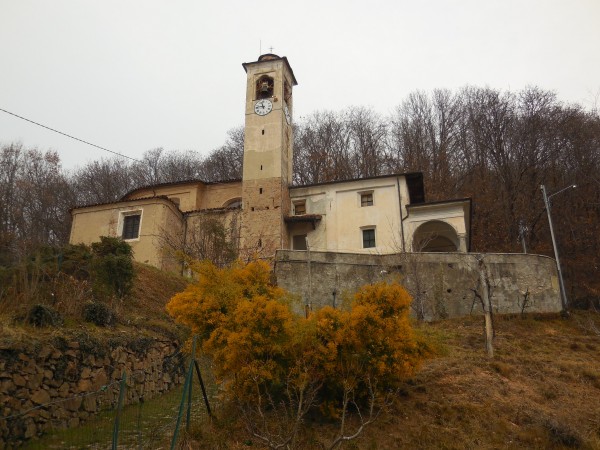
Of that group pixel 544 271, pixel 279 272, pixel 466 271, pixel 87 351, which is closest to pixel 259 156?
pixel 279 272

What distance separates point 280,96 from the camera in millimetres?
31531

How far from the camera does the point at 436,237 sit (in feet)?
94.2

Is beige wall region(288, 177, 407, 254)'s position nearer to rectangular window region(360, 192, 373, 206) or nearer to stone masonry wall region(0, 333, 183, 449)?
rectangular window region(360, 192, 373, 206)

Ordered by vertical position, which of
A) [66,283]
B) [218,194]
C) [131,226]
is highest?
[218,194]

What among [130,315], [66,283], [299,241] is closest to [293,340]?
[130,315]

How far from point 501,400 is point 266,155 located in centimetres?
2158

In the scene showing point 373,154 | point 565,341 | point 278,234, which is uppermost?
point 373,154

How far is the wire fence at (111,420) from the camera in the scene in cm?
809

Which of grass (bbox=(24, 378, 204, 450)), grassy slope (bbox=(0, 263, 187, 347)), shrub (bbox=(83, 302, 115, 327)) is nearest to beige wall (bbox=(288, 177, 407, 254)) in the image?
grassy slope (bbox=(0, 263, 187, 347))

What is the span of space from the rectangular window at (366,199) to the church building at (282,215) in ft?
0.18

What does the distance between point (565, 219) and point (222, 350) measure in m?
26.5

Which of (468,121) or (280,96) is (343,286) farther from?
(468,121)

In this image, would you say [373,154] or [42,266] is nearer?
[42,266]

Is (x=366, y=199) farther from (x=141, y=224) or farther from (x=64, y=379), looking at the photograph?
(x=64, y=379)
